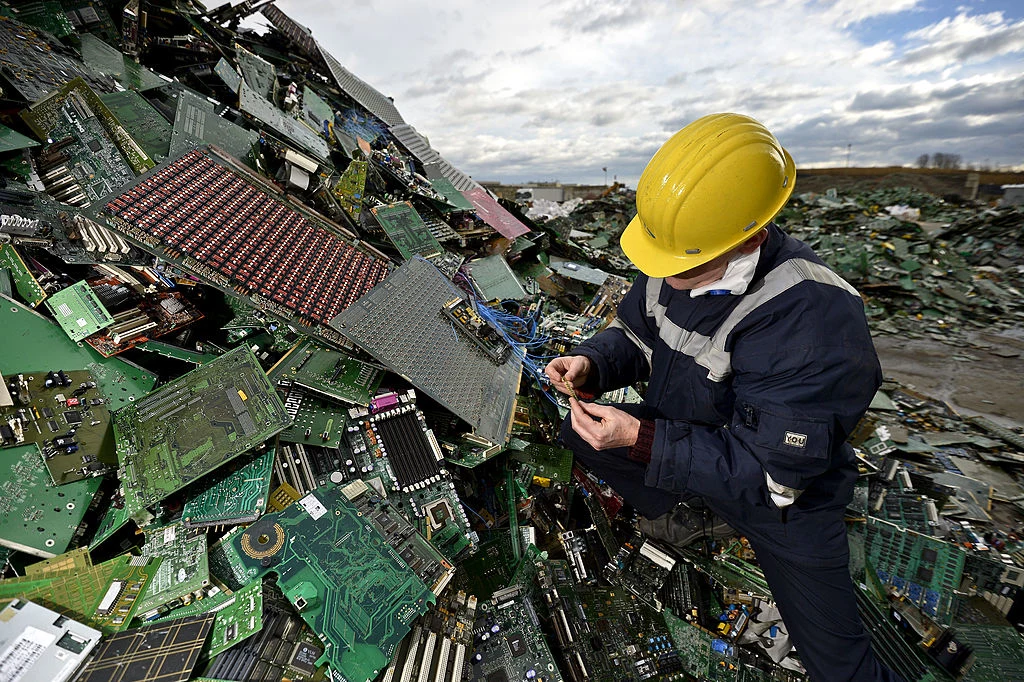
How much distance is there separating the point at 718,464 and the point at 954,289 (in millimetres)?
10366

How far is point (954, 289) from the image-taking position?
8898 millimetres

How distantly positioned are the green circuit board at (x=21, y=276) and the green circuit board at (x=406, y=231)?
8.12 feet

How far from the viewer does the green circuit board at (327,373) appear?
277 centimetres

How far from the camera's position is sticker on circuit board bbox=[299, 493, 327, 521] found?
2.12 metres

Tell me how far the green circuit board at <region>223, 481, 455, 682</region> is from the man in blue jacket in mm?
1046

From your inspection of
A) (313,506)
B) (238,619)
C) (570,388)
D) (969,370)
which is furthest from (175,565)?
(969,370)

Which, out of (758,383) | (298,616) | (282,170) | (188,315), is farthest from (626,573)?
(282,170)

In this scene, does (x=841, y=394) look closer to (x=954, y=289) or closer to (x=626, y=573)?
(x=626, y=573)

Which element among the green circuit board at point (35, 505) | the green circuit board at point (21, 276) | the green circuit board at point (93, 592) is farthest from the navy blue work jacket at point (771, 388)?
the green circuit board at point (21, 276)

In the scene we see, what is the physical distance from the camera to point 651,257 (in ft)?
7.09

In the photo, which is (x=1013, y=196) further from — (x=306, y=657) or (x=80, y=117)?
(x=80, y=117)

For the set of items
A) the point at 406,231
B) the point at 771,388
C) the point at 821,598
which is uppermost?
the point at 406,231

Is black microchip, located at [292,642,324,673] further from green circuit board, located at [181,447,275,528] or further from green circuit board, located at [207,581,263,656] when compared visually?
green circuit board, located at [181,447,275,528]

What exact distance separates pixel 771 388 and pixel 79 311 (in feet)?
11.8
